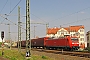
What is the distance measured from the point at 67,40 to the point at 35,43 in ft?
84.7

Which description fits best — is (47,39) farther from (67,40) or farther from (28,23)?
(28,23)

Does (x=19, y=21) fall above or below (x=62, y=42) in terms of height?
above

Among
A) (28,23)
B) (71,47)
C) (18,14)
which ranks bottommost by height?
(71,47)

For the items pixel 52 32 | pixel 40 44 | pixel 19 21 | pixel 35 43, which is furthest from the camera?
pixel 52 32

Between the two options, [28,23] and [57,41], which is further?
[57,41]

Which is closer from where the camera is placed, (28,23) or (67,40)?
(28,23)

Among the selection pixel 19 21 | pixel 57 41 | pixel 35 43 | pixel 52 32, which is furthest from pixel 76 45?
pixel 52 32

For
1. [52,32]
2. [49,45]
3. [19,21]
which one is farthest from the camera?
[52,32]

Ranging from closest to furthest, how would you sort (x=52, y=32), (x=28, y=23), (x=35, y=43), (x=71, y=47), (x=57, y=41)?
(x=28, y=23) → (x=71, y=47) → (x=57, y=41) → (x=35, y=43) → (x=52, y=32)

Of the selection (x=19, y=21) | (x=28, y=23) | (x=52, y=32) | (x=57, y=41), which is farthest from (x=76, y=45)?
(x=52, y=32)

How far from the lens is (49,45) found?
60750mm

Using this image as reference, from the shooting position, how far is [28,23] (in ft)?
67.2

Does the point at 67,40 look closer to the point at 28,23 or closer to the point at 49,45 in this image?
the point at 49,45

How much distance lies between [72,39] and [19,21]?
734 inches
